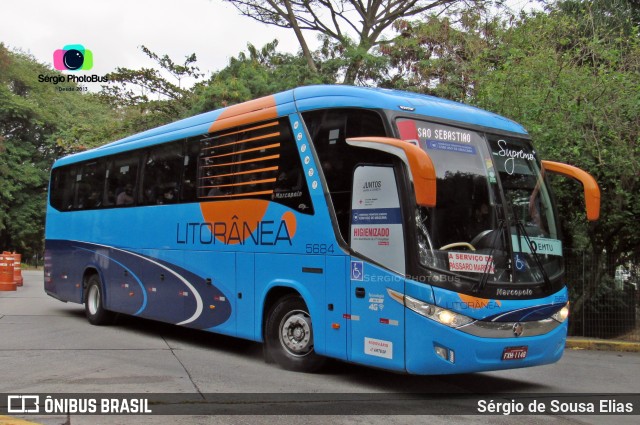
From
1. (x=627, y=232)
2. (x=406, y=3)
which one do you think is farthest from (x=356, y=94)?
(x=406, y=3)

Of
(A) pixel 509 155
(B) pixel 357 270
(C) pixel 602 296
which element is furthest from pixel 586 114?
(B) pixel 357 270

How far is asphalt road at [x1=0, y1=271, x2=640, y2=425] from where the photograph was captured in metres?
6.29

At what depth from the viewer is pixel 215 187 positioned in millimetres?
9836

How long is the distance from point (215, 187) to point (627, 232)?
8399 millimetres

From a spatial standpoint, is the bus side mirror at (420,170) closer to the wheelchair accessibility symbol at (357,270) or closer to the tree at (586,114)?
the wheelchair accessibility symbol at (357,270)

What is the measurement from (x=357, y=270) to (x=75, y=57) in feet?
68.7

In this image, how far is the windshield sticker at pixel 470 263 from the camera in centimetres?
677

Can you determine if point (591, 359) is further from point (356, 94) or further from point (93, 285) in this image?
point (93, 285)

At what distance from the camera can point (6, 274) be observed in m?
21.0

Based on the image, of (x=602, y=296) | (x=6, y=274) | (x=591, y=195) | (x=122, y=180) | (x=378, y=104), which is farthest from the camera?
(x=6, y=274)

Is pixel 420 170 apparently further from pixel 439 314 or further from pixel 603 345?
pixel 603 345

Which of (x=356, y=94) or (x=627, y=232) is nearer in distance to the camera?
(x=356, y=94)

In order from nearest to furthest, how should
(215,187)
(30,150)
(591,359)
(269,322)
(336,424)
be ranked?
(336,424) < (269,322) < (215,187) < (591,359) < (30,150)

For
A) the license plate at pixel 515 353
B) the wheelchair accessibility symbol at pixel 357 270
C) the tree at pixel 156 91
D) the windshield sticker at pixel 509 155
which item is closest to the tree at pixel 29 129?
the tree at pixel 156 91
